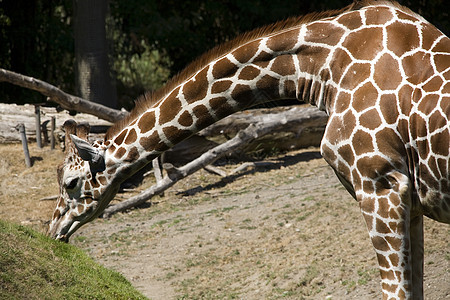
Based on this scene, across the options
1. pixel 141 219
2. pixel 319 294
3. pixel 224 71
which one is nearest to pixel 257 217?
pixel 141 219

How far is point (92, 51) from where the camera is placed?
13.2m

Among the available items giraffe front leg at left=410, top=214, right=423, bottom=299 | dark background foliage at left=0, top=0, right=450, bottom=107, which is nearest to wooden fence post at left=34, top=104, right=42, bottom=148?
dark background foliage at left=0, top=0, right=450, bottom=107

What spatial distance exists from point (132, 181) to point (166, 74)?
6.13 metres

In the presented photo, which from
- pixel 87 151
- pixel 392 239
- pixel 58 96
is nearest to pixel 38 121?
pixel 58 96

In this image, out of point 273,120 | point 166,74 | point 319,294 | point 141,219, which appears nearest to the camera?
point 319,294

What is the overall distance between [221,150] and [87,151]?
588cm

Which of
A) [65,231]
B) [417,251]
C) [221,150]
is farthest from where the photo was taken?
[221,150]

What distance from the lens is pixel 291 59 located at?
15.8 ft

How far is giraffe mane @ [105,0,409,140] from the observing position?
4898mm

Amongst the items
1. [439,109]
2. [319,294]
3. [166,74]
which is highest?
[439,109]

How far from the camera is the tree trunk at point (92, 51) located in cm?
1307

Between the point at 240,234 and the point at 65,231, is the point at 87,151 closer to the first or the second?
the point at 65,231

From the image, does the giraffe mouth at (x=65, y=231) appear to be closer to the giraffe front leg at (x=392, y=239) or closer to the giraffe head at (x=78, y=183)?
the giraffe head at (x=78, y=183)

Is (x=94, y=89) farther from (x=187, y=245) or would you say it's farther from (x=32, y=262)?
(x=32, y=262)
